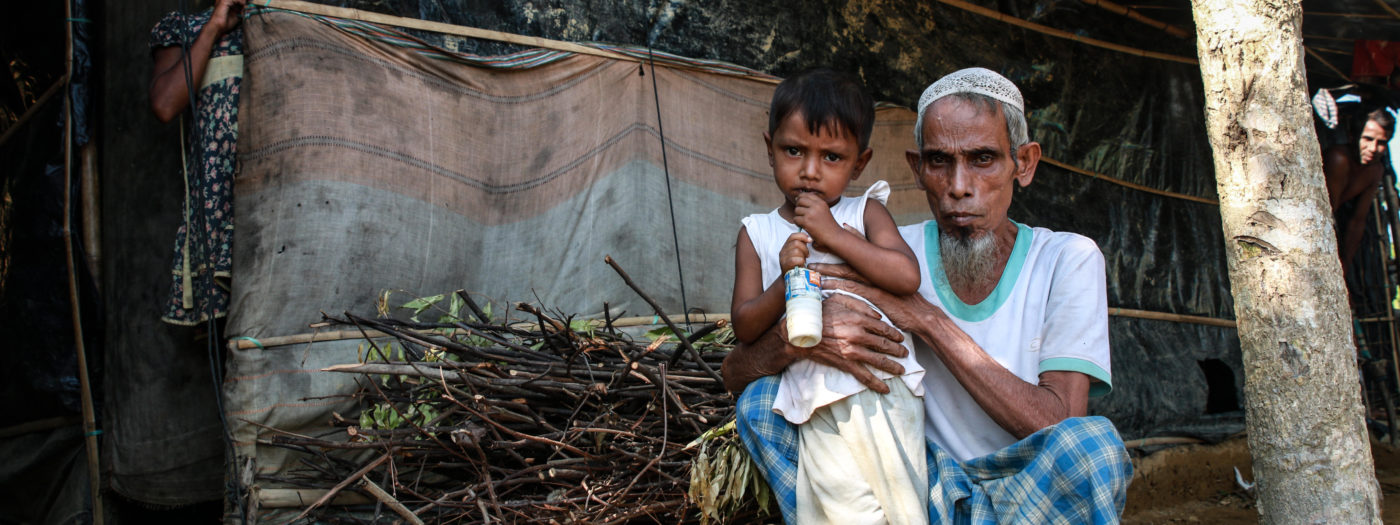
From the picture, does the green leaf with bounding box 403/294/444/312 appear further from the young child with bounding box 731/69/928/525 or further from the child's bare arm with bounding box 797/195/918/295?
→ the child's bare arm with bounding box 797/195/918/295

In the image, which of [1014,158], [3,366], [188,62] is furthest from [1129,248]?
[3,366]

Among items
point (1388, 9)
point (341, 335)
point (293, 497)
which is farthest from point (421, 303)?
point (1388, 9)

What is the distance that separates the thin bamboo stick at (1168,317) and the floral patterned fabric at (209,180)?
426 cm

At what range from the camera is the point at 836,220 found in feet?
7.30

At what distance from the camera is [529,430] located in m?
2.74

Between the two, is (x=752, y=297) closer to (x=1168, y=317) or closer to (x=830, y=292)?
(x=830, y=292)

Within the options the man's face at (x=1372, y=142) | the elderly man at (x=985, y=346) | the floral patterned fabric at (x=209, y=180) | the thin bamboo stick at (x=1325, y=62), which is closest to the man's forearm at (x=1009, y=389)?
the elderly man at (x=985, y=346)

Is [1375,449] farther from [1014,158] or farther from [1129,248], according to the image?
[1014,158]

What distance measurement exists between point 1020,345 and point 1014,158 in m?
0.46

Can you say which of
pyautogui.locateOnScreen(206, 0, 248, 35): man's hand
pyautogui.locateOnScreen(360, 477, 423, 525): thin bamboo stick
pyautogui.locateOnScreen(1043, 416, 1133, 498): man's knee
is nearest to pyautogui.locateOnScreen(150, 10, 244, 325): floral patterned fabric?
pyautogui.locateOnScreen(206, 0, 248, 35): man's hand

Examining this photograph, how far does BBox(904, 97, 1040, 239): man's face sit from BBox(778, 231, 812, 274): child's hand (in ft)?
1.48

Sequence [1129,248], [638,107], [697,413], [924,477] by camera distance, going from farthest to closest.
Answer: [1129,248] → [638,107] → [697,413] → [924,477]

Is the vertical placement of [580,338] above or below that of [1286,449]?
above

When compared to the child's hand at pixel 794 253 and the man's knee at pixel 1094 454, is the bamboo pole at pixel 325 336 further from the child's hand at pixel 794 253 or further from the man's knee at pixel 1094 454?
the man's knee at pixel 1094 454
